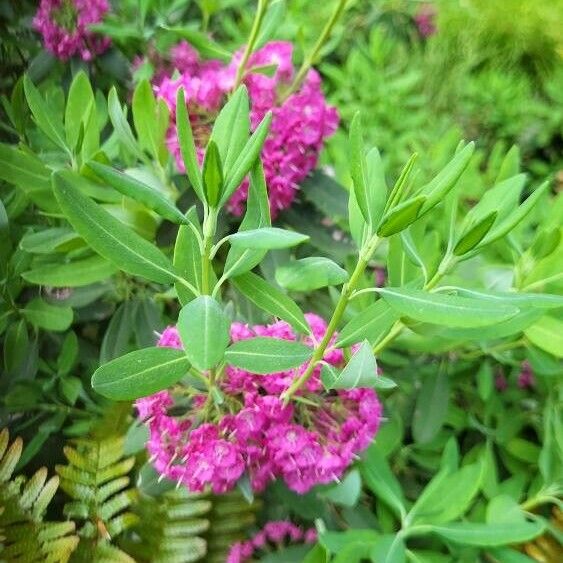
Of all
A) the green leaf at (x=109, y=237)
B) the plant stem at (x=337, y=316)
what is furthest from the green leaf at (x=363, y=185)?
the green leaf at (x=109, y=237)

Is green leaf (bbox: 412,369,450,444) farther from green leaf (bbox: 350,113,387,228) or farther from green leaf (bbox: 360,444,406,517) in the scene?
green leaf (bbox: 350,113,387,228)

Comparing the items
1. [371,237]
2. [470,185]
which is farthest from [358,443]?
[470,185]

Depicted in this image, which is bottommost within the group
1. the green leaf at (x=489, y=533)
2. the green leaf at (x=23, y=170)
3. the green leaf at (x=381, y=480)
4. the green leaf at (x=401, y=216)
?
the green leaf at (x=381, y=480)

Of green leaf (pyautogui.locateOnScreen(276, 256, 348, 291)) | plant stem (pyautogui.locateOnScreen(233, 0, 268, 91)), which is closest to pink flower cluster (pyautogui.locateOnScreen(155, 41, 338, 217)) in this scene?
plant stem (pyautogui.locateOnScreen(233, 0, 268, 91))

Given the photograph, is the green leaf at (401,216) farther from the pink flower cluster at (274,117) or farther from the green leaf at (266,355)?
the pink flower cluster at (274,117)

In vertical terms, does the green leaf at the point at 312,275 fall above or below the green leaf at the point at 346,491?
above

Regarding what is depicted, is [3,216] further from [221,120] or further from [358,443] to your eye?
[358,443]

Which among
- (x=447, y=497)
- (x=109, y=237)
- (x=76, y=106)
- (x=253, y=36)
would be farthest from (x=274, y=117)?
(x=447, y=497)
